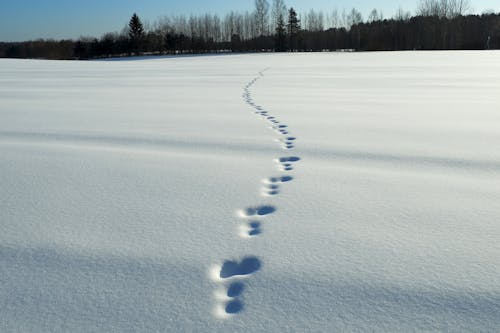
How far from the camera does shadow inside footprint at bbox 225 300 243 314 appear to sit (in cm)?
99

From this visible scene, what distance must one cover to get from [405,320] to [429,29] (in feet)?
143

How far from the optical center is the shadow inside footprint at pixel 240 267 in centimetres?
115

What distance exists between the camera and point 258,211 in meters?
1.59

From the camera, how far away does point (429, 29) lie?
39125 millimetres

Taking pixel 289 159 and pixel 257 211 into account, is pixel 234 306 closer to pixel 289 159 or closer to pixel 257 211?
pixel 257 211

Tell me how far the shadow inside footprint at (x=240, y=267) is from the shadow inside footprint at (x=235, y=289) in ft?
0.15

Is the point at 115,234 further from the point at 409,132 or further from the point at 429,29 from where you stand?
the point at 429,29

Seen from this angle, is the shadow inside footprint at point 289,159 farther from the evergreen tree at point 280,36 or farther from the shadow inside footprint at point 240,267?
the evergreen tree at point 280,36

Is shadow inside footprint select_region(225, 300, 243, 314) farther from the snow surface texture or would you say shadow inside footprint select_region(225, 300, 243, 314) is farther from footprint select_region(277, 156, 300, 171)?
footprint select_region(277, 156, 300, 171)

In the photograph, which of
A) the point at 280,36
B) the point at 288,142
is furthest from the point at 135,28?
the point at 288,142

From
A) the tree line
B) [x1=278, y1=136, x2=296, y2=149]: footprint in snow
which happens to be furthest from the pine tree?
[x1=278, y1=136, x2=296, y2=149]: footprint in snow

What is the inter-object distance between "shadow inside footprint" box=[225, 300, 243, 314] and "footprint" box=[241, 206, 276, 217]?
21.4 inches

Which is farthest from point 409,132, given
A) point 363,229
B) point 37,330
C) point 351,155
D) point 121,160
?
point 37,330

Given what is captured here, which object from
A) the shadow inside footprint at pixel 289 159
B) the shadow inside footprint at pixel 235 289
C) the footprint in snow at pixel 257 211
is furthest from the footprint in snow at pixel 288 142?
the shadow inside footprint at pixel 235 289
